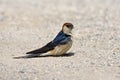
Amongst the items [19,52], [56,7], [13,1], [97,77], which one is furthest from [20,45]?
[13,1]

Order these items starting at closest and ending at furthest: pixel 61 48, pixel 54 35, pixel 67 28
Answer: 1. pixel 61 48
2. pixel 67 28
3. pixel 54 35

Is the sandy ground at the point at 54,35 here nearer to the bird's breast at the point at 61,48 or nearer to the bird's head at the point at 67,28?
the bird's breast at the point at 61,48

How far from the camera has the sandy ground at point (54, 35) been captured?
970 centimetres

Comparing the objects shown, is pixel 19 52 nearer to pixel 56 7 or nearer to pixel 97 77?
pixel 97 77

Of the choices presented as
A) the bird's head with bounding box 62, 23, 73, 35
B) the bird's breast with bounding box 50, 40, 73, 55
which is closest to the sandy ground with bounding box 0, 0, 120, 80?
the bird's breast with bounding box 50, 40, 73, 55

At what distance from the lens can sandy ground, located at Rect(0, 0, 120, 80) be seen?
970cm

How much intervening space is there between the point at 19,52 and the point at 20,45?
79 centimetres

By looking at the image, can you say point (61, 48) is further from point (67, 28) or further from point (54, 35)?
point (54, 35)

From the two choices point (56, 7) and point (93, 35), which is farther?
point (56, 7)

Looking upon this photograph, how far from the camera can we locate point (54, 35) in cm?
1409

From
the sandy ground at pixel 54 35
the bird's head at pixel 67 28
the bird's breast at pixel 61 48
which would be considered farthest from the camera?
the bird's head at pixel 67 28

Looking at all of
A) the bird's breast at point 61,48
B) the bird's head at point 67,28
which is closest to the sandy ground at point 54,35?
the bird's breast at point 61,48

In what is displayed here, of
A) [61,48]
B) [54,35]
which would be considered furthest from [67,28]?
[54,35]

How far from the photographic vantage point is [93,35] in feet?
44.5
